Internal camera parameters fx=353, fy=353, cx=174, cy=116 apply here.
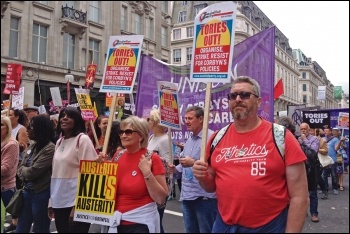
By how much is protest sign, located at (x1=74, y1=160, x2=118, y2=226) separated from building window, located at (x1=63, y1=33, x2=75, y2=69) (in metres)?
16.5

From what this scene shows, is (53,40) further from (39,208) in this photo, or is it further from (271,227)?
(271,227)

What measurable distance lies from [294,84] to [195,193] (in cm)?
7874

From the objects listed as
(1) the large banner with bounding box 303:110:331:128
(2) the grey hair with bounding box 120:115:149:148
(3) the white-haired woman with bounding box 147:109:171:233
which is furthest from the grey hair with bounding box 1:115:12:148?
(1) the large banner with bounding box 303:110:331:128

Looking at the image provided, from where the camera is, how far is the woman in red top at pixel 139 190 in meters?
2.52

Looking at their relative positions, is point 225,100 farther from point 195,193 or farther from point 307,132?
point 307,132

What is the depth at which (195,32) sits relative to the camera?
2666 millimetres

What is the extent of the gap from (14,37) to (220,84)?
14.3 meters

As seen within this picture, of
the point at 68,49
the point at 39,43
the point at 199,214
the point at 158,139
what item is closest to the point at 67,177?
the point at 199,214

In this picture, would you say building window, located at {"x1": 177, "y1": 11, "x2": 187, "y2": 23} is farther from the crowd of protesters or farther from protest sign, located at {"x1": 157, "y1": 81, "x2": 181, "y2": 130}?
the crowd of protesters

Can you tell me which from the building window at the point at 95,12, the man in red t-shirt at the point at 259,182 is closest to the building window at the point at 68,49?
the building window at the point at 95,12

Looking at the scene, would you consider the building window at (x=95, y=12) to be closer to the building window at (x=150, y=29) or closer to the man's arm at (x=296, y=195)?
the building window at (x=150, y=29)

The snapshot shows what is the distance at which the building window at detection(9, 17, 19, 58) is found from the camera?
15844 millimetres

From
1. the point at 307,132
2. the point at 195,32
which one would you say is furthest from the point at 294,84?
the point at 195,32

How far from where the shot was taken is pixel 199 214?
343 centimetres
